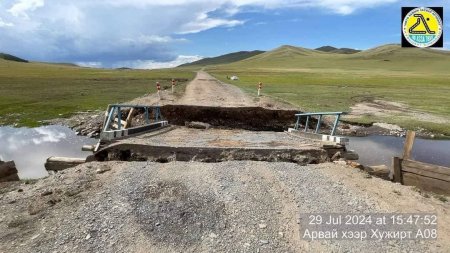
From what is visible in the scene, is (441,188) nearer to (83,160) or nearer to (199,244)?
(199,244)

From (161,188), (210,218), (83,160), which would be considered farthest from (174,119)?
(210,218)

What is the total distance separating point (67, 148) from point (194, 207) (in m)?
15.7

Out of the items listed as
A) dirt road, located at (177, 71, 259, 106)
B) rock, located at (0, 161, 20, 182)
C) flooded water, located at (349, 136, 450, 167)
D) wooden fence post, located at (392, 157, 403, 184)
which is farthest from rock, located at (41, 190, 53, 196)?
dirt road, located at (177, 71, 259, 106)

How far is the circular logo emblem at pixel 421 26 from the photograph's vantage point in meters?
23.9

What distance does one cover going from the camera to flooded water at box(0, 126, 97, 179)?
61.8 ft

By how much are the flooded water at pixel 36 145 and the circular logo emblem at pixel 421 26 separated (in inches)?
778

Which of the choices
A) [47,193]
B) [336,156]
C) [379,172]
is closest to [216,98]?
[336,156]

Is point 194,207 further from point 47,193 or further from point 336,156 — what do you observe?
point 336,156

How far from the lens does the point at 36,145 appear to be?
23.2 metres

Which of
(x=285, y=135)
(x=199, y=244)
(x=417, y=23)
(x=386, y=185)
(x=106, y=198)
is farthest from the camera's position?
(x=417, y=23)

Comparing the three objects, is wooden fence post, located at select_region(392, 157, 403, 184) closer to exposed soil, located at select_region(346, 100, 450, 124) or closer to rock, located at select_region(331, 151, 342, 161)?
rock, located at select_region(331, 151, 342, 161)

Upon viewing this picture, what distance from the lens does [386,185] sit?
35.8 feet

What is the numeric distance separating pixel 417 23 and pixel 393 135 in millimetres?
7193

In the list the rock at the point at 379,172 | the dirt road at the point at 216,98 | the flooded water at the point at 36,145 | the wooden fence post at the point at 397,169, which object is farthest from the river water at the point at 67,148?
the dirt road at the point at 216,98
